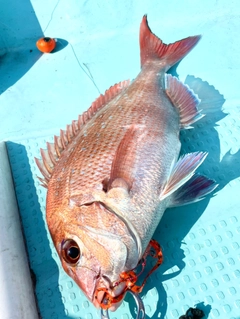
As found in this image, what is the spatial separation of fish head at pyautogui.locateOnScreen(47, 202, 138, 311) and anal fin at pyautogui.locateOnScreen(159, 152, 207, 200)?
306 mm

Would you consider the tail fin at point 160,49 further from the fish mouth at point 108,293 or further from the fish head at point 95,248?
the fish mouth at point 108,293

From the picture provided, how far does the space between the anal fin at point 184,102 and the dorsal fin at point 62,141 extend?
30 cm

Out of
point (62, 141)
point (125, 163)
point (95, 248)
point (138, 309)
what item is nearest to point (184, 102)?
point (125, 163)

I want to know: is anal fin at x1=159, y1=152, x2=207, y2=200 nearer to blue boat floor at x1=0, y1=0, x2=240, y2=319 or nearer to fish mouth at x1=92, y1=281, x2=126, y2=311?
blue boat floor at x1=0, y1=0, x2=240, y2=319

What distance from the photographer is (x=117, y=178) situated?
5.40ft

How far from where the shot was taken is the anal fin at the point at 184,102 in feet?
6.91

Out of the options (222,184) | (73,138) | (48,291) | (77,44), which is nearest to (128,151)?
(73,138)

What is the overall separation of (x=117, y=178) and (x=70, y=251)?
1.28ft

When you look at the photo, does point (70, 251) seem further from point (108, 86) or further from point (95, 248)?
point (108, 86)

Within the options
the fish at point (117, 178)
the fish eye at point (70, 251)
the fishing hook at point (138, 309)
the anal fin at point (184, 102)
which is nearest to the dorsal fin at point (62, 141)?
the fish at point (117, 178)

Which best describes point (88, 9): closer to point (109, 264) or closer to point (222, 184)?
point (222, 184)

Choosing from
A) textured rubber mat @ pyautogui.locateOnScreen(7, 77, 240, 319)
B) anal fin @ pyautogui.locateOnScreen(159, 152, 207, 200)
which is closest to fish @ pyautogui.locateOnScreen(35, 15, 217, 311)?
anal fin @ pyautogui.locateOnScreen(159, 152, 207, 200)

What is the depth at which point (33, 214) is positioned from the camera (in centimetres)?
209

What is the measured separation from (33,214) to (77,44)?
56.7 inches
